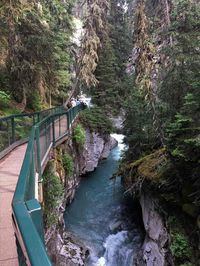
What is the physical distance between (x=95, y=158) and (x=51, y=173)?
1577 centimetres

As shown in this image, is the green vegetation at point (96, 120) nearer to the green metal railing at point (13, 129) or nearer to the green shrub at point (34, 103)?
the green shrub at point (34, 103)

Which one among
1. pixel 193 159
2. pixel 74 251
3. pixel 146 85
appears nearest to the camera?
pixel 193 159

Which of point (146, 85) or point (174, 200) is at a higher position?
point (146, 85)

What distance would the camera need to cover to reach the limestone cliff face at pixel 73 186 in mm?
11054

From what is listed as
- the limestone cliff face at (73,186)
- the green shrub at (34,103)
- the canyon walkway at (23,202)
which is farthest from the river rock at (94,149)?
the canyon walkway at (23,202)

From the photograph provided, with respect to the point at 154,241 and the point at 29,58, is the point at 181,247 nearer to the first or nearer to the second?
the point at 154,241

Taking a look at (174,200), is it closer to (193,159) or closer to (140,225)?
(193,159)

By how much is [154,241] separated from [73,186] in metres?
7.66

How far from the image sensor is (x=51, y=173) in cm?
970

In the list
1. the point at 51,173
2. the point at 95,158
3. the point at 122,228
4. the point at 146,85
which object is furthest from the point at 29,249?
the point at 95,158

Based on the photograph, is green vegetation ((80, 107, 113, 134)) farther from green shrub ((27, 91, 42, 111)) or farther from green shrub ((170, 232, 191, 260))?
green shrub ((170, 232, 191, 260))

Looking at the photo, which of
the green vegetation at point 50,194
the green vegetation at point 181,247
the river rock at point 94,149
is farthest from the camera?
the river rock at point 94,149

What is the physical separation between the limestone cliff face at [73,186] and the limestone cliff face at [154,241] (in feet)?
8.12

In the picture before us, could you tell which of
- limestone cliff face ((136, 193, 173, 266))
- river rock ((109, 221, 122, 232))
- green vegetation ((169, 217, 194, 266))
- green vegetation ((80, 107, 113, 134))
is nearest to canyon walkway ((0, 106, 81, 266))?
limestone cliff face ((136, 193, 173, 266))
